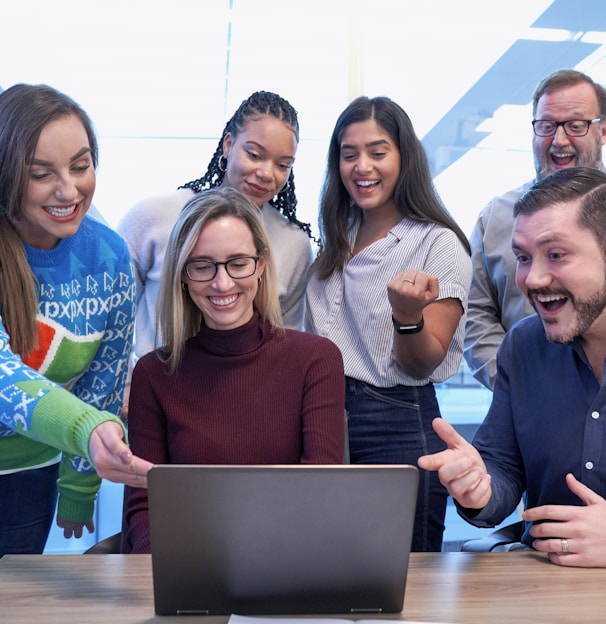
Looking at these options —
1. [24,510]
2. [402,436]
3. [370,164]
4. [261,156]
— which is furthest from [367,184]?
[24,510]

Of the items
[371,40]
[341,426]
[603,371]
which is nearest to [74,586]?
[341,426]

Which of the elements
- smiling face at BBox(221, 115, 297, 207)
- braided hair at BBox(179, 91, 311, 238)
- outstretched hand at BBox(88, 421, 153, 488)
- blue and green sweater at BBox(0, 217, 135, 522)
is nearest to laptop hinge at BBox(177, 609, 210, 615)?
outstretched hand at BBox(88, 421, 153, 488)

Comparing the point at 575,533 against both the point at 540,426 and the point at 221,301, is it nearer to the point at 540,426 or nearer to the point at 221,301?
the point at 540,426

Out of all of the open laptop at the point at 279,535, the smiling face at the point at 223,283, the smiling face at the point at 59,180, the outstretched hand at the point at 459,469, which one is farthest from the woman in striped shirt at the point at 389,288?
the open laptop at the point at 279,535

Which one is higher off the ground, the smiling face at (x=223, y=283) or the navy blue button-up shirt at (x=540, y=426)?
the smiling face at (x=223, y=283)

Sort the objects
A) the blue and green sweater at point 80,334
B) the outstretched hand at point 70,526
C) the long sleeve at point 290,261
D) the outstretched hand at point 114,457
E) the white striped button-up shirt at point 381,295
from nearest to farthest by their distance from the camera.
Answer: the outstretched hand at point 114,457 → the blue and green sweater at point 80,334 → the outstretched hand at point 70,526 → the white striped button-up shirt at point 381,295 → the long sleeve at point 290,261

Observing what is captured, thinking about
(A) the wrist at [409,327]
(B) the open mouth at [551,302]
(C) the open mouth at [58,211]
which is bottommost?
(A) the wrist at [409,327]

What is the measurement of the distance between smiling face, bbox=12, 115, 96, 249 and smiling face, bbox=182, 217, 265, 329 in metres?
0.29

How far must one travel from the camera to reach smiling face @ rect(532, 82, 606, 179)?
242 centimetres

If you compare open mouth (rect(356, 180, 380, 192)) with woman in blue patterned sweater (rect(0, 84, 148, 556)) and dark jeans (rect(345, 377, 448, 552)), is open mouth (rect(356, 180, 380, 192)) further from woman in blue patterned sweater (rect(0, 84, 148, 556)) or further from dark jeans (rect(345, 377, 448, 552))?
woman in blue patterned sweater (rect(0, 84, 148, 556))

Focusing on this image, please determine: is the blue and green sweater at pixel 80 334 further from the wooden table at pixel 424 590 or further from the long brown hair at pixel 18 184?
the wooden table at pixel 424 590

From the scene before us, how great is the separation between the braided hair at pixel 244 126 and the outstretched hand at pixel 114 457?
1.22 meters

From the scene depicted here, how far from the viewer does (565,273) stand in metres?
1.63

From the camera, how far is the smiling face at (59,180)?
5.72ft
